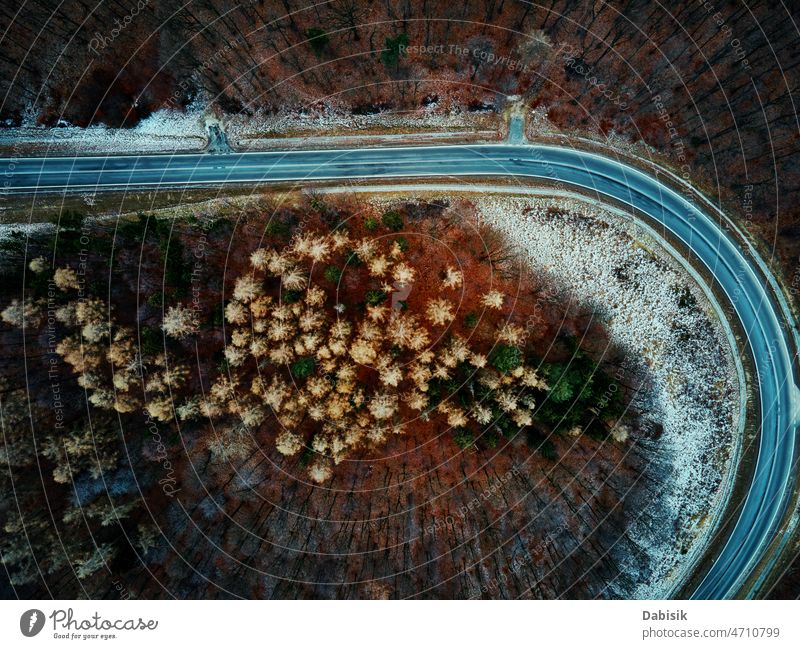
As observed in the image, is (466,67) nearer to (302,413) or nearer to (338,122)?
(338,122)

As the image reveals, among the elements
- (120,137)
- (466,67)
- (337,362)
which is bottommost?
(337,362)

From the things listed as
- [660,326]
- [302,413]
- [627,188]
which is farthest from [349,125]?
[660,326]

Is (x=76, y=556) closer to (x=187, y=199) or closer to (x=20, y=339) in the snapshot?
(x=20, y=339)

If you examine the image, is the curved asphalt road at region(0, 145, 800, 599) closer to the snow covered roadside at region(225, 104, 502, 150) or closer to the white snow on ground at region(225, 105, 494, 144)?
the snow covered roadside at region(225, 104, 502, 150)

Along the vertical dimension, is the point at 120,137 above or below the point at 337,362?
above

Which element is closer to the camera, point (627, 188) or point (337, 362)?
point (337, 362)

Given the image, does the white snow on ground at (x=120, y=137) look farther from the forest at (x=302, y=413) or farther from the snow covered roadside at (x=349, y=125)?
the forest at (x=302, y=413)

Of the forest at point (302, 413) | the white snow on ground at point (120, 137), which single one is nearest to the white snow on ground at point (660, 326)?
the forest at point (302, 413)

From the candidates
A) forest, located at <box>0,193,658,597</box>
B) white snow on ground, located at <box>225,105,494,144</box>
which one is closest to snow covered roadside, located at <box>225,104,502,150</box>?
white snow on ground, located at <box>225,105,494,144</box>
